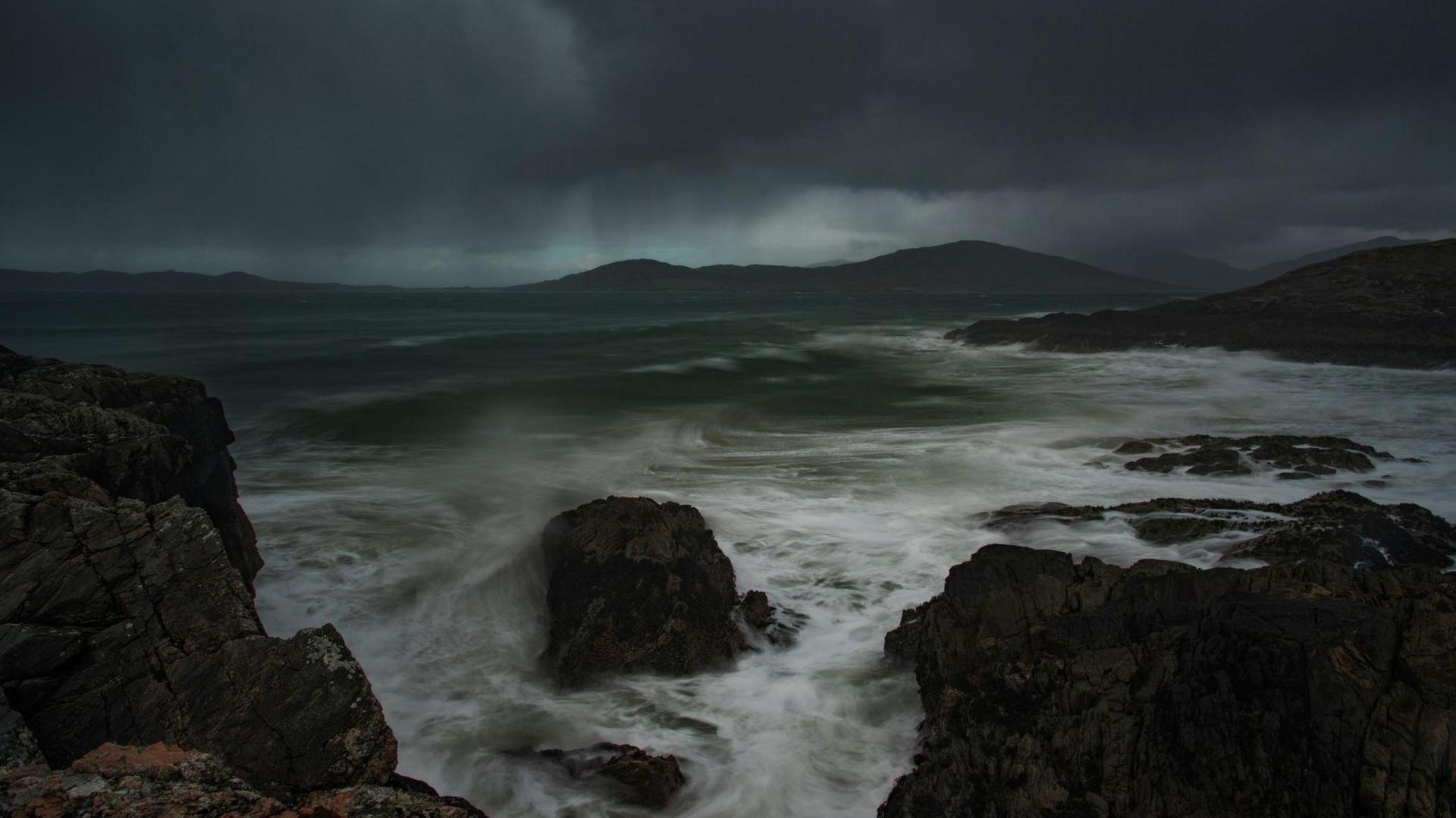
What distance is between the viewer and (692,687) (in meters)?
7.16

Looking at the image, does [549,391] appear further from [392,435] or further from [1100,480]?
[1100,480]

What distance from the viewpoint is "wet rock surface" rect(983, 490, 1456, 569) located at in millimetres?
7859

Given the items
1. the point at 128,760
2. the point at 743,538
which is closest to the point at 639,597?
the point at 743,538

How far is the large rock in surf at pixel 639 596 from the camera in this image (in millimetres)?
7496

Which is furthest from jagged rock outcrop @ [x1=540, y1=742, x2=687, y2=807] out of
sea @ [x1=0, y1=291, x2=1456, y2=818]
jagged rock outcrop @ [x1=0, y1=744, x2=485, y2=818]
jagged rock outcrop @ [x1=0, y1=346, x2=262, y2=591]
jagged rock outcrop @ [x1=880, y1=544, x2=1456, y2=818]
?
jagged rock outcrop @ [x1=0, y1=346, x2=262, y2=591]

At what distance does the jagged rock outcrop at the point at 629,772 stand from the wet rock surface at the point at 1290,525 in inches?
261

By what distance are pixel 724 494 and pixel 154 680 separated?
9625 millimetres

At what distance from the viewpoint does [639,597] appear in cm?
782

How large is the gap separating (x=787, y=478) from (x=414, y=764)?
29.8 ft

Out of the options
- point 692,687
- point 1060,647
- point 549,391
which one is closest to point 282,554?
point 692,687

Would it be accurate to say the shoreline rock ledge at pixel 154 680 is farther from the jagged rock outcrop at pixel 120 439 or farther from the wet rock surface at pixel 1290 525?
the wet rock surface at pixel 1290 525

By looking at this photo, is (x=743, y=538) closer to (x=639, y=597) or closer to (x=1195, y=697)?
(x=639, y=597)

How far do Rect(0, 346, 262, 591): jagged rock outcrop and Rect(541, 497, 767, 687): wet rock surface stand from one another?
3622 mm

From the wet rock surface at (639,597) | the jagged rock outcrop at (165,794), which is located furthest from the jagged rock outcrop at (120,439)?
the wet rock surface at (639,597)
